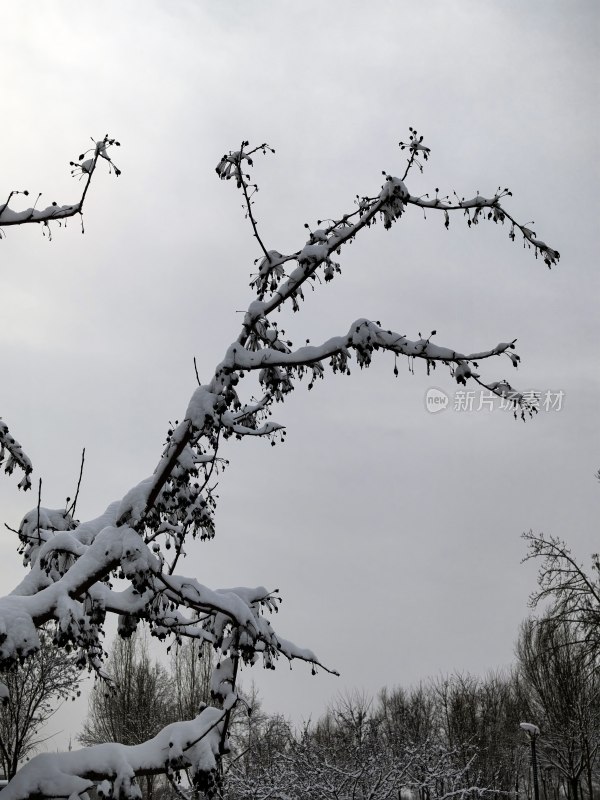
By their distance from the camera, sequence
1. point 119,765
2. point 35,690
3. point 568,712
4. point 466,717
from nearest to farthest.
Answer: point 119,765
point 35,690
point 568,712
point 466,717

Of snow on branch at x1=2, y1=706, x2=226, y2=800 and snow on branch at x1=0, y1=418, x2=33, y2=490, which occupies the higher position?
snow on branch at x1=0, y1=418, x2=33, y2=490

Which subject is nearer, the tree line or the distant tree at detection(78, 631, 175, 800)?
the tree line

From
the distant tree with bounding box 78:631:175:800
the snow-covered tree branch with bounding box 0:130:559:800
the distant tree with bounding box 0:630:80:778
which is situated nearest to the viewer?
the snow-covered tree branch with bounding box 0:130:559:800

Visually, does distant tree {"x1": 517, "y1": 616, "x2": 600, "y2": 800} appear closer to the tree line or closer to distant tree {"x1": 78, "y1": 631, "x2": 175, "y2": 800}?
the tree line

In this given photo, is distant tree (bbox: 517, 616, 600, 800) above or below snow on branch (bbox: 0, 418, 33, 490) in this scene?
below

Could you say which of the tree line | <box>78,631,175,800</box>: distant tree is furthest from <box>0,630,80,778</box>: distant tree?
<box>78,631,175,800</box>: distant tree

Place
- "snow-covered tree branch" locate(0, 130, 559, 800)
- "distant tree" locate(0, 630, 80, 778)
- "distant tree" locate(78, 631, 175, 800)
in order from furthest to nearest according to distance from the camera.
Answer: "distant tree" locate(78, 631, 175, 800) < "distant tree" locate(0, 630, 80, 778) < "snow-covered tree branch" locate(0, 130, 559, 800)

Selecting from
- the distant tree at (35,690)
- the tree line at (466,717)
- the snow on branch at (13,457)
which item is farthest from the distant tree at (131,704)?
the snow on branch at (13,457)

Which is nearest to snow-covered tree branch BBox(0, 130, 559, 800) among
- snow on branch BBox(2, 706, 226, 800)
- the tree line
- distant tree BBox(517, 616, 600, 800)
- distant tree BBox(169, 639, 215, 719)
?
snow on branch BBox(2, 706, 226, 800)

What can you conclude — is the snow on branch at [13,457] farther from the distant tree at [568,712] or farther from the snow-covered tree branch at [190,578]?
the distant tree at [568,712]

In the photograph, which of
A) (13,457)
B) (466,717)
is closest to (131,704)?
(466,717)

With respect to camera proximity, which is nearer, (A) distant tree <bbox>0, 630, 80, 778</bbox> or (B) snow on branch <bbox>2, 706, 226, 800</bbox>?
(B) snow on branch <bbox>2, 706, 226, 800</bbox>

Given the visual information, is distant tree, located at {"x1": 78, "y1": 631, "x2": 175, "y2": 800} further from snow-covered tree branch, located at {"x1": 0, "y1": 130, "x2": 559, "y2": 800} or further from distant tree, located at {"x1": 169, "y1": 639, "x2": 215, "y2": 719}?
snow-covered tree branch, located at {"x1": 0, "y1": 130, "x2": 559, "y2": 800}

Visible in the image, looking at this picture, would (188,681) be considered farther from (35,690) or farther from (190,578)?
(190,578)
